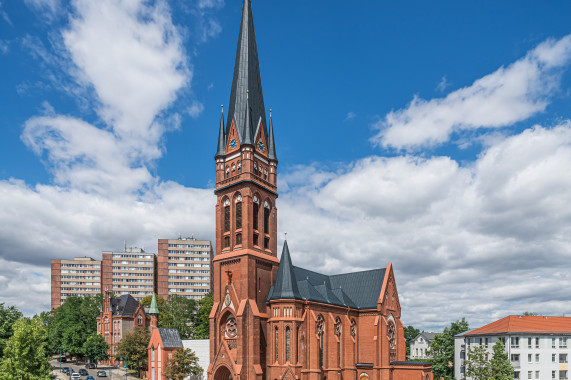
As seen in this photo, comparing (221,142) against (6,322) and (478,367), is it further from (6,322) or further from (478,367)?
(478,367)

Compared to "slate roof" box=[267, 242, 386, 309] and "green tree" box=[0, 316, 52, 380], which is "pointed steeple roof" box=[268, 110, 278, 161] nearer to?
"slate roof" box=[267, 242, 386, 309]

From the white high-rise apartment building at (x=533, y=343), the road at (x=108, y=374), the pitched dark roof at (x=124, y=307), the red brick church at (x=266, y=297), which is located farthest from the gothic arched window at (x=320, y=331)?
the pitched dark roof at (x=124, y=307)

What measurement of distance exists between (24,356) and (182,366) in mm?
26245

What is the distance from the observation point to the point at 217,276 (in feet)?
194

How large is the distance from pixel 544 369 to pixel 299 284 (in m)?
41.7

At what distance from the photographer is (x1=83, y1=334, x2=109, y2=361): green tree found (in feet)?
302

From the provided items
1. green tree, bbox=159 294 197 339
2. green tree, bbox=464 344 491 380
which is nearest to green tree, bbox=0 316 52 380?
green tree, bbox=464 344 491 380

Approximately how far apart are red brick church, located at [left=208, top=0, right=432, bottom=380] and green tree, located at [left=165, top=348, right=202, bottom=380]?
1029 cm

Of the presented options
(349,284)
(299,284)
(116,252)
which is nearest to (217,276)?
(299,284)

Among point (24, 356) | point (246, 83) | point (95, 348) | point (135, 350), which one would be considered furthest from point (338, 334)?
point (95, 348)

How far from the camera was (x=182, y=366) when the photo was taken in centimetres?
6494

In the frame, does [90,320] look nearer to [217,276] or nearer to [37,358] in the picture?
[217,276]

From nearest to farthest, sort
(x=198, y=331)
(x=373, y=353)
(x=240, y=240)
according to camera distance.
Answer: (x=240, y=240) → (x=373, y=353) → (x=198, y=331)

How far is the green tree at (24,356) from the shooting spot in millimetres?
41500
